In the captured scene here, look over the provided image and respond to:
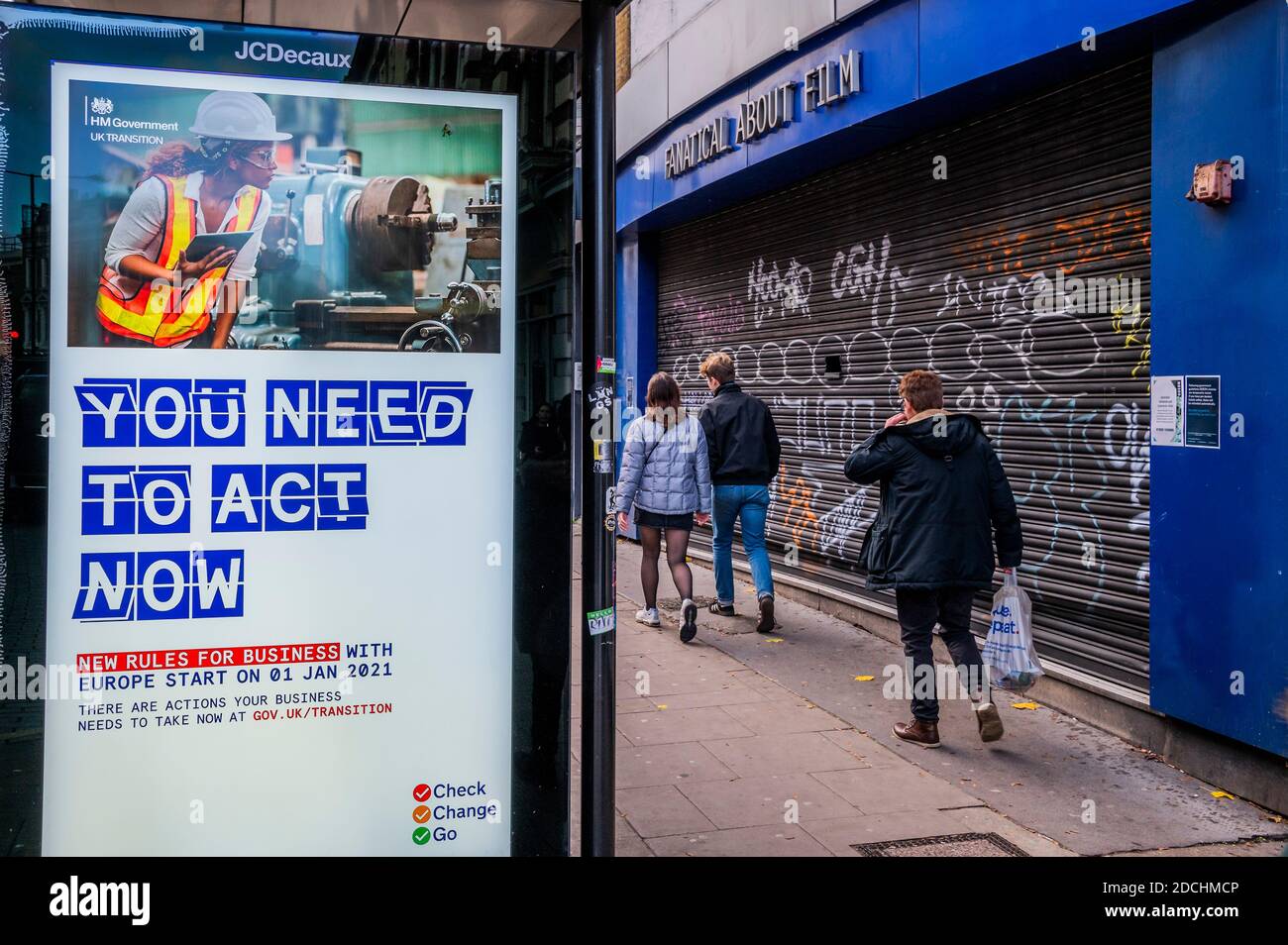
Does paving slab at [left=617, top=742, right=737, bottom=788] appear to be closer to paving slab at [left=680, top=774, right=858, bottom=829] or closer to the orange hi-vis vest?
paving slab at [left=680, top=774, right=858, bottom=829]

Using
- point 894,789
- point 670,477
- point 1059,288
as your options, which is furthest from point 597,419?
point 670,477

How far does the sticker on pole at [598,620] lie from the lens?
3.39 m

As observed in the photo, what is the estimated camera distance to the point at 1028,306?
733 cm

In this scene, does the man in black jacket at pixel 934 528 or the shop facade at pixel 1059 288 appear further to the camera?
the man in black jacket at pixel 934 528

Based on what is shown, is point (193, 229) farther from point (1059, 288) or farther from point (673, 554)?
point (673, 554)

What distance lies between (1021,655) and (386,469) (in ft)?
12.6

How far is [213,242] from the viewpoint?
3.15 meters

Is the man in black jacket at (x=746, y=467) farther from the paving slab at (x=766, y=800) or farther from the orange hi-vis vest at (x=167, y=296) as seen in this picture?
the orange hi-vis vest at (x=167, y=296)

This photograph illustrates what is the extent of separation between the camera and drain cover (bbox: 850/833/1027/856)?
483 cm

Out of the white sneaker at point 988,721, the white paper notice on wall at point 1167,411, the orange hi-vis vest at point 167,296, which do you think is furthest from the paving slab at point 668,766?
the orange hi-vis vest at point 167,296

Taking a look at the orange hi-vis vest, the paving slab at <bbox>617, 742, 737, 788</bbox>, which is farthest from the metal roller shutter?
the orange hi-vis vest

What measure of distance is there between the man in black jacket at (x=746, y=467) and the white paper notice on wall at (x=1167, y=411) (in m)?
3.31

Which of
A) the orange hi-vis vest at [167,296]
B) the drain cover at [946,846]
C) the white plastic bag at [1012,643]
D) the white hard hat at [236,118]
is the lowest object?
the drain cover at [946,846]

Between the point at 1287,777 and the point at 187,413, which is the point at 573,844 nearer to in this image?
the point at 187,413
